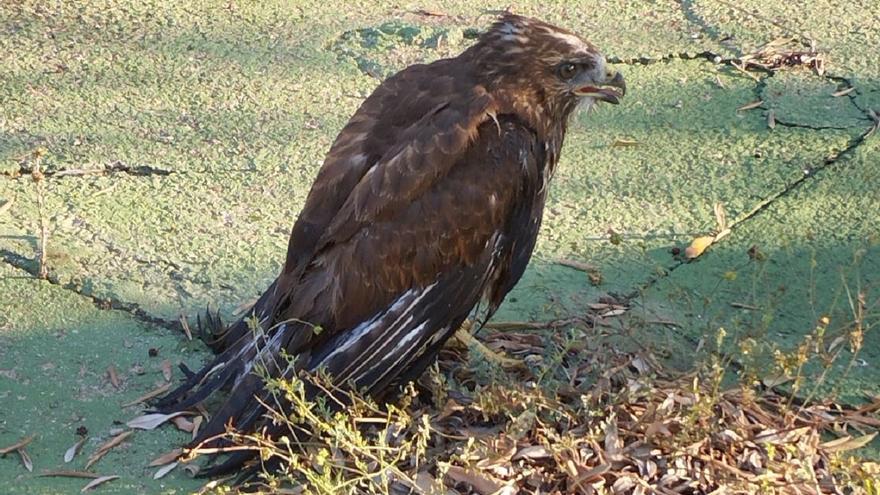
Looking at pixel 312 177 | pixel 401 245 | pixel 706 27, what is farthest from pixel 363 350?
pixel 706 27

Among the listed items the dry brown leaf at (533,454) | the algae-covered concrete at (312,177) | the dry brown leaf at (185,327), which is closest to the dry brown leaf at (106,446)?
the algae-covered concrete at (312,177)

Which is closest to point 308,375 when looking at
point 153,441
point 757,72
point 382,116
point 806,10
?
point 153,441

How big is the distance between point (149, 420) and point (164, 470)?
0.23 meters

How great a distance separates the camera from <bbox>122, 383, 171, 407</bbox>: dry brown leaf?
4.19 metres

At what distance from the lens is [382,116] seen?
4137 millimetres

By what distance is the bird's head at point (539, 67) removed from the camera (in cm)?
414

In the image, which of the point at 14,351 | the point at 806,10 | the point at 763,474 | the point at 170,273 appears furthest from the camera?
the point at 806,10

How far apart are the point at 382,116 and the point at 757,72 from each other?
246cm

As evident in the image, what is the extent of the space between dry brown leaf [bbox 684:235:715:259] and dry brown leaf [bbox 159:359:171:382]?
6.08ft

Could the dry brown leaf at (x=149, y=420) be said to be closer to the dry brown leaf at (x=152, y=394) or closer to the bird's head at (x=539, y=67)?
the dry brown leaf at (x=152, y=394)

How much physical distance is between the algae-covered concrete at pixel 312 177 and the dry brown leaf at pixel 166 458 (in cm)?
4

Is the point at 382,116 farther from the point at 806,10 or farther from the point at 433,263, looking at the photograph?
the point at 806,10

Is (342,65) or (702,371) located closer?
(702,371)

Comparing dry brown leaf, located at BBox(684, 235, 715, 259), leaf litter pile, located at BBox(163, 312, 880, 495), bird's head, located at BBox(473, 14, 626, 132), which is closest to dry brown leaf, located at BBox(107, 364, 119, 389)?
leaf litter pile, located at BBox(163, 312, 880, 495)
